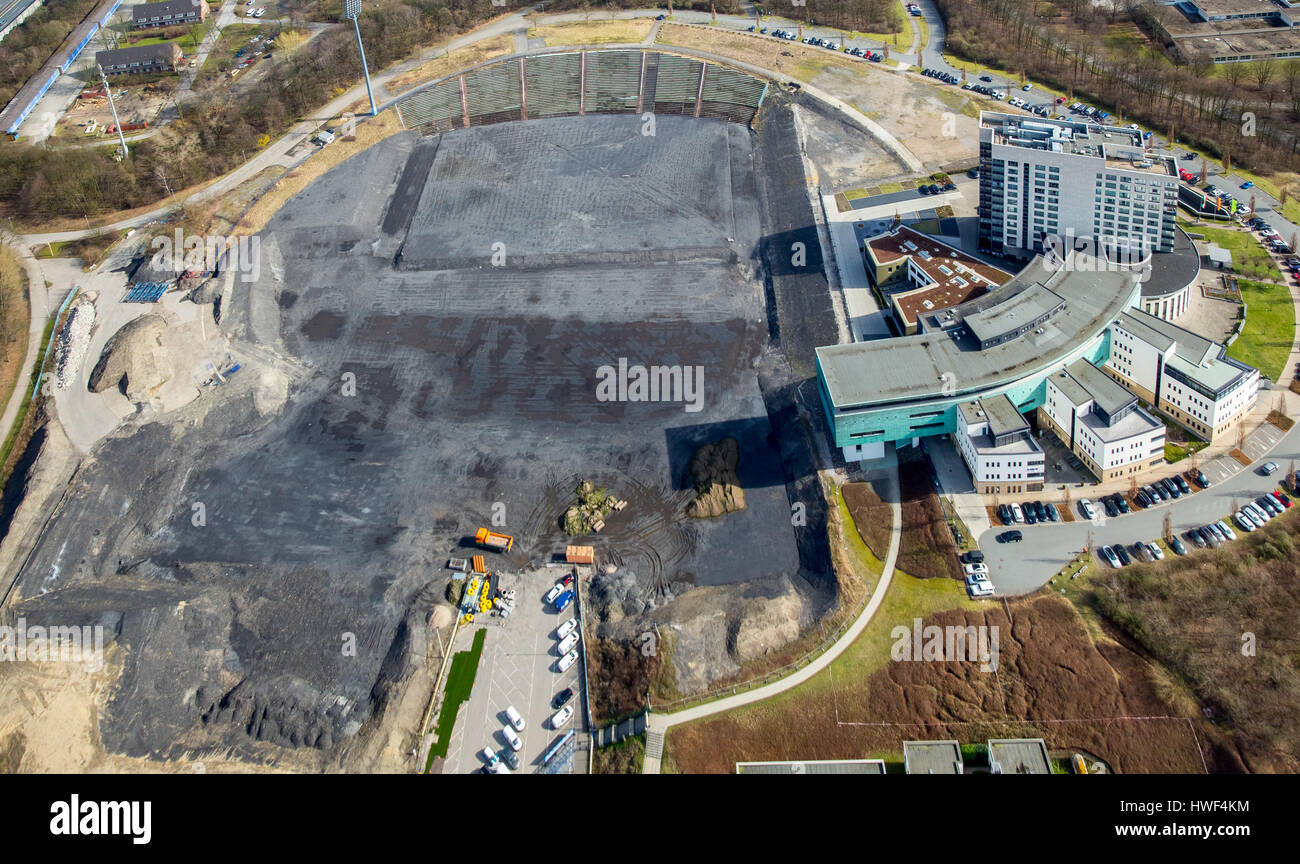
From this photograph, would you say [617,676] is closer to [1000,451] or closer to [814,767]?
[814,767]

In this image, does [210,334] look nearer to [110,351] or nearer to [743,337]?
[110,351]

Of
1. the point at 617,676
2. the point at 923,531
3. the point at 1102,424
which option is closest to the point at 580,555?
the point at 617,676

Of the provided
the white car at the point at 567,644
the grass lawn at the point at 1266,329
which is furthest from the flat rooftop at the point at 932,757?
the grass lawn at the point at 1266,329

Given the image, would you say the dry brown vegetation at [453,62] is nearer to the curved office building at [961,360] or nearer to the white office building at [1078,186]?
the white office building at [1078,186]

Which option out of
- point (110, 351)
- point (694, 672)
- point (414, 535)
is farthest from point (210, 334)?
point (694, 672)

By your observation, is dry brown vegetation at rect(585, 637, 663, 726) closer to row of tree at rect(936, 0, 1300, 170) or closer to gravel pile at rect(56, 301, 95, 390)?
gravel pile at rect(56, 301, 95, 390)
